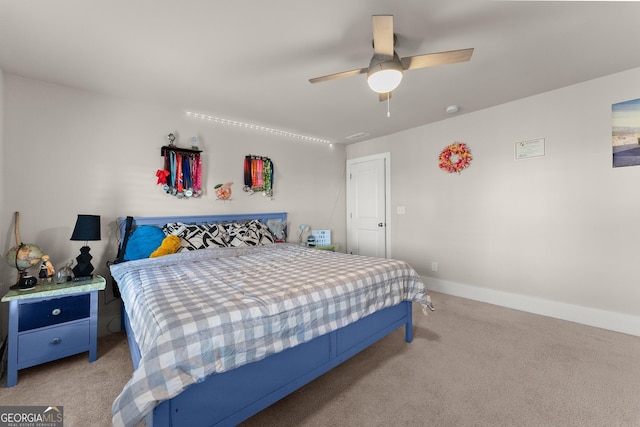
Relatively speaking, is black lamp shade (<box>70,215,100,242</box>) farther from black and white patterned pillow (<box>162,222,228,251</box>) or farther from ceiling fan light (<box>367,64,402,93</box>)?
ceiling fan light (<box>367,64,402,93</box>)

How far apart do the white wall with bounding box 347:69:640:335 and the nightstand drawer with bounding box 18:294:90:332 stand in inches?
161

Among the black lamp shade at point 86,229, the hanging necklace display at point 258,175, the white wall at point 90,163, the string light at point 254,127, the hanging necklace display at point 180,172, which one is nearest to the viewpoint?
the black lamp shade at point 86,229

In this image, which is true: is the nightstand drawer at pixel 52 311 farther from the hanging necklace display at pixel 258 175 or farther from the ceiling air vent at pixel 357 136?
the ceiling air vent at pixel 357 136

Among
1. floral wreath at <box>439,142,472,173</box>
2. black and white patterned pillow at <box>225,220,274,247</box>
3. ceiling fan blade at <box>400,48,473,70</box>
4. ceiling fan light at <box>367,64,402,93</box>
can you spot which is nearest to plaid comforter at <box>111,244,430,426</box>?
black and white patterned pillow at <box>225,220,274,247</box>

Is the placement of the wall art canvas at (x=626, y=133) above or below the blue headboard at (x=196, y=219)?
above

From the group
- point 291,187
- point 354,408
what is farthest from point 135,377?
point 291,187

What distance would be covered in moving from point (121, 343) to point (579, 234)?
4814 mm

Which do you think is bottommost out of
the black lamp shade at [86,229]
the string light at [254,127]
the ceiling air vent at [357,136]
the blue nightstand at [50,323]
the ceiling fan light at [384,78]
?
the blue nightstand at [50,323]

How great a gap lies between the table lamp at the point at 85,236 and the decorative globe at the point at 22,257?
276 mm

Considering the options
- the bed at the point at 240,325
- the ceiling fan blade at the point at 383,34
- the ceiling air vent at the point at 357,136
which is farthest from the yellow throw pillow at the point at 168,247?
the ceiling air vent at the point at 357,136

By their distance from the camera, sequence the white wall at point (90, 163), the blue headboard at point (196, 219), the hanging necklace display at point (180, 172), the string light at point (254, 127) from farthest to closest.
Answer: the string light at point (254, 127) → the hanging necklace display at point (180, 172) → the blue headboard at point (196, 219) → the white wall at point (90, 163)

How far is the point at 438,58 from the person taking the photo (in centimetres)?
184

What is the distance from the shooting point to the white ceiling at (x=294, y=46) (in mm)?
1751

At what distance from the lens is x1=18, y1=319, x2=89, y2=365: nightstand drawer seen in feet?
6.57
